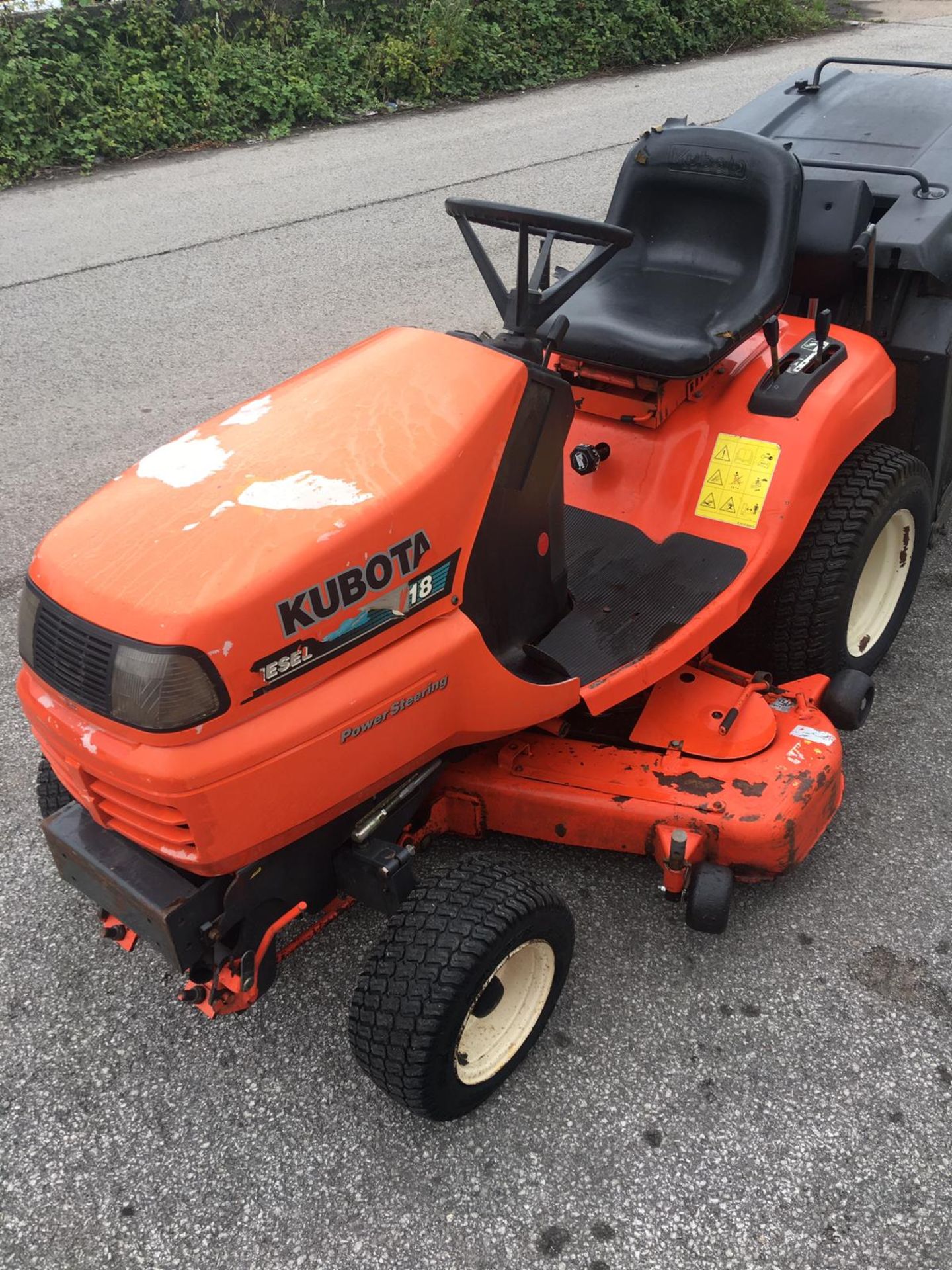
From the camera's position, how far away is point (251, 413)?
6.67 ft

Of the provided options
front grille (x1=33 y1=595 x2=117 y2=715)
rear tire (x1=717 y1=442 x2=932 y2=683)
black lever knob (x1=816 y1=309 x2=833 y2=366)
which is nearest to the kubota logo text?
front grille (x1=33 y1=595 x2=117 y2=715)

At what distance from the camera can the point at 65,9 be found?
780cm

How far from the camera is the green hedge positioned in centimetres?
751

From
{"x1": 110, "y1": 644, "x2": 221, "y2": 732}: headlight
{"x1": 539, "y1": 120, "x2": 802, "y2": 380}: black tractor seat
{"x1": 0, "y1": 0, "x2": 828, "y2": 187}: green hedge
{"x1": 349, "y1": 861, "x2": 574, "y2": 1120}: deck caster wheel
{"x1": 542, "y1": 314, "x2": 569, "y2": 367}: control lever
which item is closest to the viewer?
{"x1": 110, "y1": 644, "x2": 221, "y2": 732}: headlight

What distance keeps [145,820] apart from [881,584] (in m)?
2.03

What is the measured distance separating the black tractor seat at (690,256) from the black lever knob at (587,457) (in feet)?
0.75

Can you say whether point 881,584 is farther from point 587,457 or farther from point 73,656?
point 73,656

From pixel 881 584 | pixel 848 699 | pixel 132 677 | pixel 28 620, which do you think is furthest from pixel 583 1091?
pixel 881 584

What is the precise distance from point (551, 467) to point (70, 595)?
0.89 meters

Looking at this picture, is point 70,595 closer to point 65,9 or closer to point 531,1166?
point 531,1166

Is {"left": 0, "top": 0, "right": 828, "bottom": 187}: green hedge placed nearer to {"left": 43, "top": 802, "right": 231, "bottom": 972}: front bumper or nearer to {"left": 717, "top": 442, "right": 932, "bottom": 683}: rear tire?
{"left": 717, "top": 442, "right": 932, "bottom": 683}: rear tire

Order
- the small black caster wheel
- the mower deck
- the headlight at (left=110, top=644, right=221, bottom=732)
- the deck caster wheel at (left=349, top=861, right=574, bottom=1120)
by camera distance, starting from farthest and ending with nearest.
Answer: the small black caster wheel < the mower deck < the deck caster wheel at (left=349, top=861, right=574, bottom=1120) < the headlight at (left=110, top=644, right=221, bottom=732)

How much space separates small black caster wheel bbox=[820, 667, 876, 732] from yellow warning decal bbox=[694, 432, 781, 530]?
397 mm

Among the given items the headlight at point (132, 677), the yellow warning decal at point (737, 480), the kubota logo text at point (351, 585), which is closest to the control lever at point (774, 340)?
the yellow warning decal at point (737, 480)
